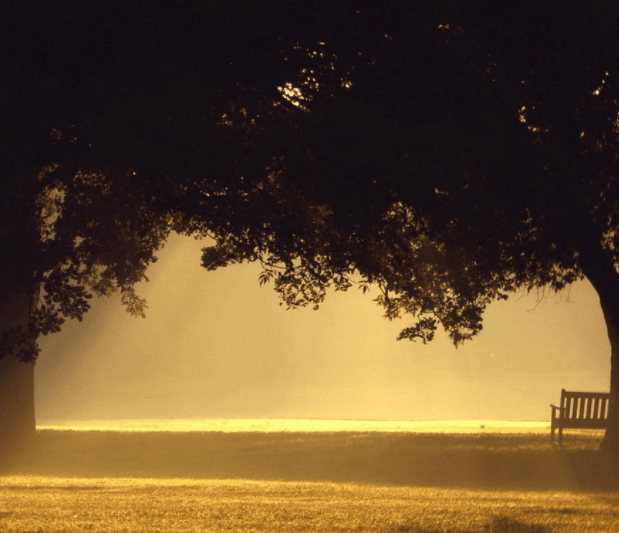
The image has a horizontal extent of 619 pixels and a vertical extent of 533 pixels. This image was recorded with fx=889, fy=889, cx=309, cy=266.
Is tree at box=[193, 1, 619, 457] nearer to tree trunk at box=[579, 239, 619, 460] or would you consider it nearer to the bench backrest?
tree trunk at box=[579, 239, 619, 460]

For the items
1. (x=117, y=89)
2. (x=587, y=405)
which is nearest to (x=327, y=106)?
(x=117, y=89)

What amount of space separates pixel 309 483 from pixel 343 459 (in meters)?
2.78

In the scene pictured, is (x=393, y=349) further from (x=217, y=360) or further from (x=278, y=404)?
(x=278, y=404)

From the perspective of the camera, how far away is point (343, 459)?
17453 mm

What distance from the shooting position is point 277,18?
9.05 meters

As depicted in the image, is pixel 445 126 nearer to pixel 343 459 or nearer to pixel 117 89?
pixel 117 89

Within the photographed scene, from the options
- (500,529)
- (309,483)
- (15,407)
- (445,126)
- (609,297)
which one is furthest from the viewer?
(15,407)

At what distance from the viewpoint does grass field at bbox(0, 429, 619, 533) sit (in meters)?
9.97

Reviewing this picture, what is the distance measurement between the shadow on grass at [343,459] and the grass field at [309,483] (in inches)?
1.0

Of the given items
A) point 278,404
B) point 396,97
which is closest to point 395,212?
point 396,97

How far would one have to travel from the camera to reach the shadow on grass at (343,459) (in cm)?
1584

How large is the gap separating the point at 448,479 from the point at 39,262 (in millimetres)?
8712

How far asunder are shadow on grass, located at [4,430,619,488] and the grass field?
26mm

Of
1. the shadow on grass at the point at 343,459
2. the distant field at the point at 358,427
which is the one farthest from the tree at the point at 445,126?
the distant field at the point at 358,427
